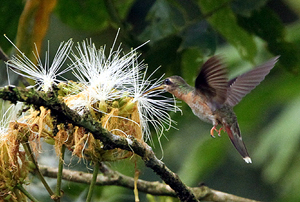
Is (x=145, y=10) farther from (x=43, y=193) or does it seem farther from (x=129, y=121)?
(x=43, y=193)

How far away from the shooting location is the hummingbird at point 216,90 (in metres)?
2.87

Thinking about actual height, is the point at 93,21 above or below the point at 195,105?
above

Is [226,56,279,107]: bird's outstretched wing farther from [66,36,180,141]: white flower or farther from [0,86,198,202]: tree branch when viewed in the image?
[0,86,198,202]: tree branch

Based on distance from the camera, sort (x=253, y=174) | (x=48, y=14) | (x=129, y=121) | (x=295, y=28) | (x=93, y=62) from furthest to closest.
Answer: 1. (x=253, y=174)
2. (x=295, y=28)
3. (x=48, y=14)
4. (x=93, y=62)
5. (x=129, y=121)

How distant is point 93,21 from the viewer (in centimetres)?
332

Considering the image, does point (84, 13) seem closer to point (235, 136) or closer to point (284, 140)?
point (235, 136)

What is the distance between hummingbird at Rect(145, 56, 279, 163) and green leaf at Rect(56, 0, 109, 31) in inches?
28.5

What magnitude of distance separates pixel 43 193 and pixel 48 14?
53.6 inches

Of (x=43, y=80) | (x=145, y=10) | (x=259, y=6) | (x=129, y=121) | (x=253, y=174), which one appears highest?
(x=145, y=10)

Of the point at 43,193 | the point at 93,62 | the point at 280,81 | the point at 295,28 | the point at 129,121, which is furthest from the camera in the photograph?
the point at 280,81

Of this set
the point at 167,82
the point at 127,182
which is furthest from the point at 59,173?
the point at 167,82

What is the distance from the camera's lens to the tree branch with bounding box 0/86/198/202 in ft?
4.83

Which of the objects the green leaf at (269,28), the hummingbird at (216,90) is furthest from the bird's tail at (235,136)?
the green leaf at (269,28)

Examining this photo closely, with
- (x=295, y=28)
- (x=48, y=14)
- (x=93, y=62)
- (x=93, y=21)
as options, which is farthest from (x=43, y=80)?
(x=295, y=28)
